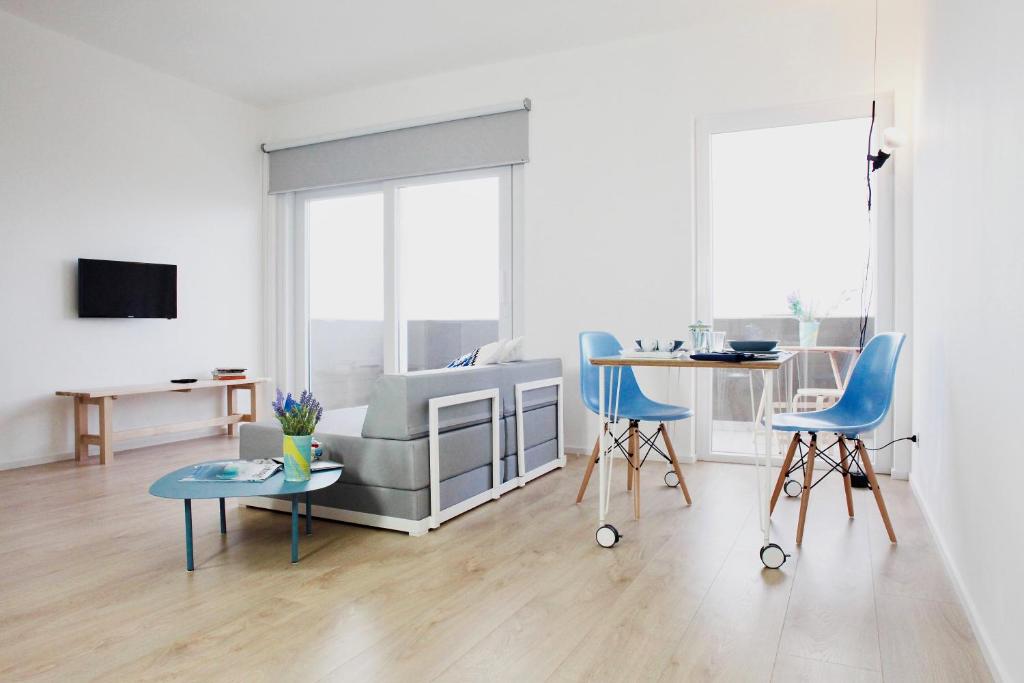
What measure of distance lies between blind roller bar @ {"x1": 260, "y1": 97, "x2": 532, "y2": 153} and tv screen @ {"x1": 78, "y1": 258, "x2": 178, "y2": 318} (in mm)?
1499

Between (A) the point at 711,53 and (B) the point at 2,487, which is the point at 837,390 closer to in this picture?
(A) the point at 711,53

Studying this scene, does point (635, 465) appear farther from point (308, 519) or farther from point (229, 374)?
point (229, 374)

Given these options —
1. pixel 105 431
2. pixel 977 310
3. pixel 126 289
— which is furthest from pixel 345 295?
pixel 977 310

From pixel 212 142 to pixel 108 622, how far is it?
15.8 ft

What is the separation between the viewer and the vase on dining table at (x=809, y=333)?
434 cm

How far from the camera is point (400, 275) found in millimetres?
5812

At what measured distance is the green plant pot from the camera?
2.75 m

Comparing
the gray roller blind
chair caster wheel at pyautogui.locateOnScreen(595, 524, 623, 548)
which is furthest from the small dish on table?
the gray roller blind

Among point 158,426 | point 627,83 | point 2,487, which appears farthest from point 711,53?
point 2,487

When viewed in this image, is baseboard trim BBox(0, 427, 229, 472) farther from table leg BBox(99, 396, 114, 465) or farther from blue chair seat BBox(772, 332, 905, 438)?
blue chair seat BBox(772, 332, 905, 438)

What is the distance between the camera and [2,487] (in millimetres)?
3961

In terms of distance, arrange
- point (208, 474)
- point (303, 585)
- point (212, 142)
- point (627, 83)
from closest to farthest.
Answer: point (303, 585), point (208, 474), point (627, 83), point (212, 142)

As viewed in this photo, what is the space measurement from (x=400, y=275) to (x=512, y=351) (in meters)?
2.09

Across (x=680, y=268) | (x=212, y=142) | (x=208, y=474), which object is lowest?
(x=208, y=474)
